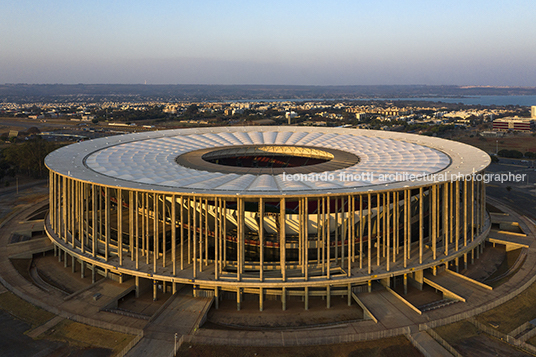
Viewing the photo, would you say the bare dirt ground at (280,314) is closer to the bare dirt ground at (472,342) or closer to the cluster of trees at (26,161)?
the bare dirt ground at (472,342)

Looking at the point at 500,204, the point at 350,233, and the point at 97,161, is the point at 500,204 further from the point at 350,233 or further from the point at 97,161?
the point at 97,161

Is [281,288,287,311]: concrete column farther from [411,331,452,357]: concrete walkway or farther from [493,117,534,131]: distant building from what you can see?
[493,117,534,131]: distant building

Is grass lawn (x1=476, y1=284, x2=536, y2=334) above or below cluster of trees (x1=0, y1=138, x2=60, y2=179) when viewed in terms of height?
below

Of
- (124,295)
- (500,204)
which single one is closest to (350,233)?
(124,295)

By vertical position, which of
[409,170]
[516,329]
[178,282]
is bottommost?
[516,329]

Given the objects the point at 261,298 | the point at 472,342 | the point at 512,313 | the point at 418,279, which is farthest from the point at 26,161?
the point at 512,313

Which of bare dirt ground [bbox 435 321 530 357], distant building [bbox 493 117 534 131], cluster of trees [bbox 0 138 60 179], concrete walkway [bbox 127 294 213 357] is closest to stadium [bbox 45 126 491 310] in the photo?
concrete walkway [bbox 127 294 213 357]

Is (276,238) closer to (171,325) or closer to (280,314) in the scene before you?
(280,314)
